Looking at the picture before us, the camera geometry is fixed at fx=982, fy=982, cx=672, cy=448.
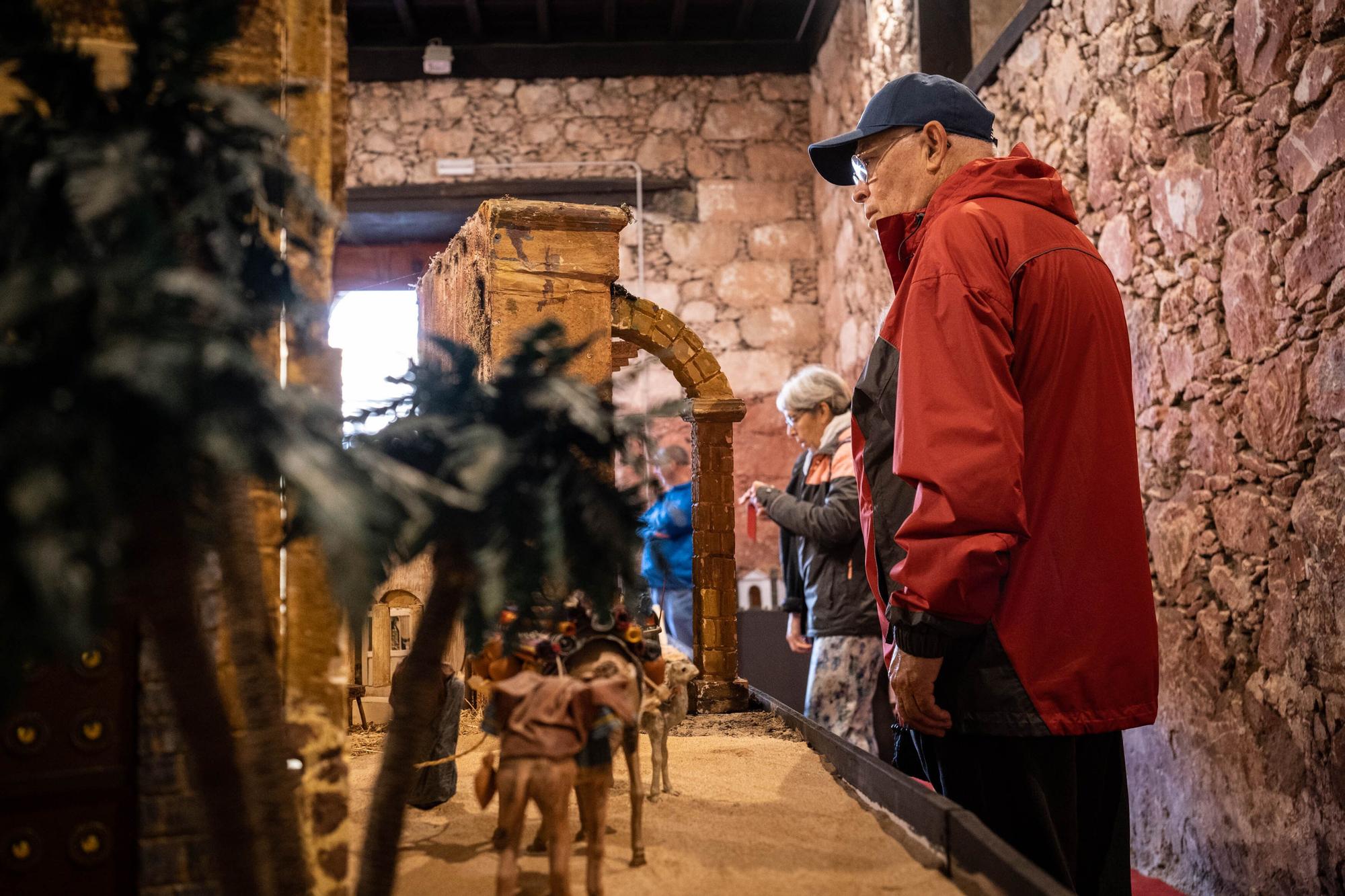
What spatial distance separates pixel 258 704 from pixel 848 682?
2809 millimetres

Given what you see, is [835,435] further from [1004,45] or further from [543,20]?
[543,20]

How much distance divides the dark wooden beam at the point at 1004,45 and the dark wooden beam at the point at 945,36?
0.36 ft

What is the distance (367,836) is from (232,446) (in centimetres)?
47

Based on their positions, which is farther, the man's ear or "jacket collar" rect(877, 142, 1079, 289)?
A: the man's ear

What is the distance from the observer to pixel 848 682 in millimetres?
3420

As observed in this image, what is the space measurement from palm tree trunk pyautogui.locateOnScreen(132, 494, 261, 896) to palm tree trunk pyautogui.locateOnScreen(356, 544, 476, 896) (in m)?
0.14

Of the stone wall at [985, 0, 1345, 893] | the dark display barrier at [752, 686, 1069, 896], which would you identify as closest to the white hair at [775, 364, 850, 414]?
the stone wall at [985, 0, 1345, 893]

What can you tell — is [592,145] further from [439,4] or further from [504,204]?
[504,204]

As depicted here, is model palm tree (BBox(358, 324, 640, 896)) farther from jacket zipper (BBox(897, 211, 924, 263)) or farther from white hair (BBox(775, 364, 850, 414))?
white hair (BBox(775, 364, 850, 414))

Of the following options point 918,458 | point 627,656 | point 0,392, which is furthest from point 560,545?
point 918,458

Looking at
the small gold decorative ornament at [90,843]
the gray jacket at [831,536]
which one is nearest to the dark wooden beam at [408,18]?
the gray jacket at [831,536]

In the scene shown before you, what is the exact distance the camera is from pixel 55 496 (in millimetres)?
618

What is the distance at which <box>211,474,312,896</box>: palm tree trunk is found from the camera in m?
0.85

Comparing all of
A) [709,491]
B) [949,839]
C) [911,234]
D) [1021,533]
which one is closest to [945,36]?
[709,491]
